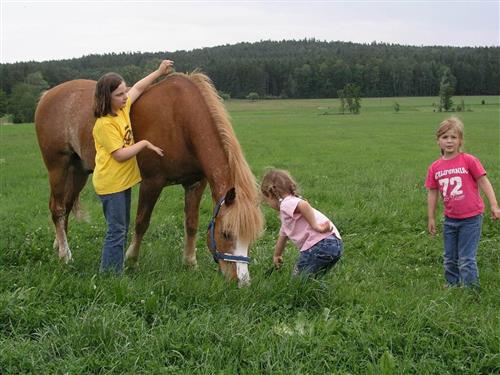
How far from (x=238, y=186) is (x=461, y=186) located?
7.19 feet

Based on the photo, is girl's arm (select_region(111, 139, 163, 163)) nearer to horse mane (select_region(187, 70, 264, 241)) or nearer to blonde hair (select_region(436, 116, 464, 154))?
horse mane (select_region(187, 70, 264, 241))

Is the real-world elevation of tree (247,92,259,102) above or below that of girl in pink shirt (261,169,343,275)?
above

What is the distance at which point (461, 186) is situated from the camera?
15.9 feet

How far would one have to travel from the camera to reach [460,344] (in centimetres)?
335

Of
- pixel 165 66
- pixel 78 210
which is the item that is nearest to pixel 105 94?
pixel 165 66

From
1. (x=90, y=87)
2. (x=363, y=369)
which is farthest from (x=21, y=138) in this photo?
(x=363, y=369)

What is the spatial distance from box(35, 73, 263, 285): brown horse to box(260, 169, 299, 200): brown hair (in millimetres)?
121

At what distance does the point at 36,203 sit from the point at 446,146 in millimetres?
7388

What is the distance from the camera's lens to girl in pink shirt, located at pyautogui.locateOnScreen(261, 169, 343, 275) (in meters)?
4.32

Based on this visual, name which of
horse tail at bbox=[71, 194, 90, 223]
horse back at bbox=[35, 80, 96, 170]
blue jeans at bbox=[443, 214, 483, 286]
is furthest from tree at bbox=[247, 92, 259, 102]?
blue jeans at bbox=[443, 214, 483, 286]

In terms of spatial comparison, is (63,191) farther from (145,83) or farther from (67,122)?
(145,83)

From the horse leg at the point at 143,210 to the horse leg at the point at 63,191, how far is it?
74 centimetres

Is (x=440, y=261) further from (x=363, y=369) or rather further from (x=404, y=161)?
(x=404, y=161)

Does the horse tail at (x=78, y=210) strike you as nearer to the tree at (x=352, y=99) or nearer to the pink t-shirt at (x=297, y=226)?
the pink t-shirt at (x=297, y=226)
